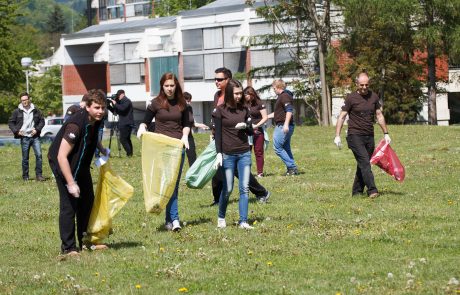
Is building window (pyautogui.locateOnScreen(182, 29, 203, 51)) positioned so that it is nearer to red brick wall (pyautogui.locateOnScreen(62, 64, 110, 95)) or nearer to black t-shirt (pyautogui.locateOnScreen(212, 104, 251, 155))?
red brick wall (pyautogui.locateOnScreen(62, 64, 110, 95))

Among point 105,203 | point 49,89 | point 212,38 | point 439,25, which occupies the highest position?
point 212,38

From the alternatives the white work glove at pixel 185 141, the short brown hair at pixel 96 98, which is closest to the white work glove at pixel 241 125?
the white work glove at pixel 185 141

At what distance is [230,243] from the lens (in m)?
11.5

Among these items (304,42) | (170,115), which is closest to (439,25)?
(304,42)

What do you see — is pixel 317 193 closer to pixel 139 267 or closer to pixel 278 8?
pixel 139 267

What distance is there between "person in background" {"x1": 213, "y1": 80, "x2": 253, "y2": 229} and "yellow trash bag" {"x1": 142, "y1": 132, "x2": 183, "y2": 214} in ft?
1.81

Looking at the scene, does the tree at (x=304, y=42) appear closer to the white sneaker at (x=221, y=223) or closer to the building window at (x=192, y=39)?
the building window at (x=192, y=39)

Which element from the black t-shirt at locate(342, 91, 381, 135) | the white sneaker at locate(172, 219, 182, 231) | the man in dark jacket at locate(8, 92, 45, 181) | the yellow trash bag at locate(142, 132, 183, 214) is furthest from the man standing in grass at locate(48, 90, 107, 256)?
the man in dark jacket at locate(8, 92, 45, 181)

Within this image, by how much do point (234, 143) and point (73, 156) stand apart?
7.95 feet

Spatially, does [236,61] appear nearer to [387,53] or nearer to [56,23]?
[387,53]

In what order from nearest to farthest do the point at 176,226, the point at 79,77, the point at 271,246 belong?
the point at 271,246 < the point at 176,226 < the point at 79,77

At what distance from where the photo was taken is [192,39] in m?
68.4

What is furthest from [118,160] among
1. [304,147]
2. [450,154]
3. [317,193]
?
[317,193]

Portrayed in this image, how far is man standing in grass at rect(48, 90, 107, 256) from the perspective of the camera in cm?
1091
